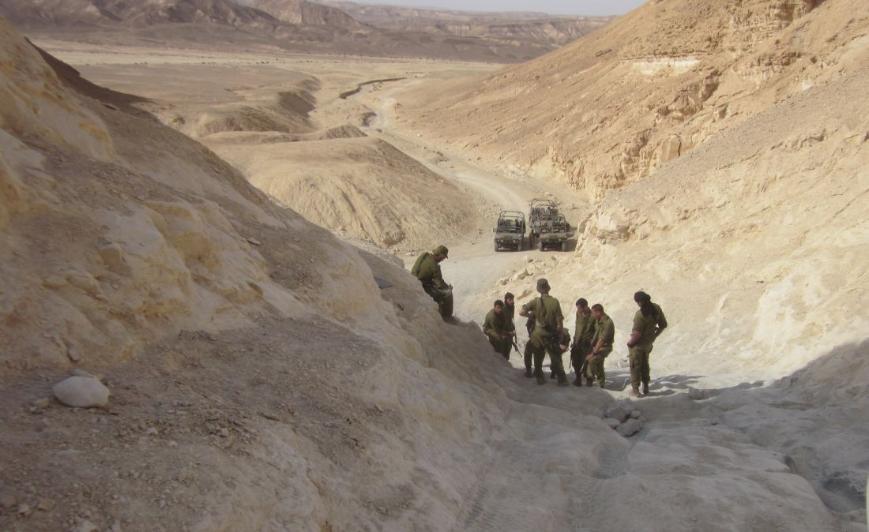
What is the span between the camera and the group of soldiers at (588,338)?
841cm

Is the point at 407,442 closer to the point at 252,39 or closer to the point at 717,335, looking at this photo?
the point at 717,335

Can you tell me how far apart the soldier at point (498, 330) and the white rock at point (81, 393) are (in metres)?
6.25

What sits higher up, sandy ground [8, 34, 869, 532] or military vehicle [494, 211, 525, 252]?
sandy ground [8, 34, 869, 532]

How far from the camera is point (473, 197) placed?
88.6 feet

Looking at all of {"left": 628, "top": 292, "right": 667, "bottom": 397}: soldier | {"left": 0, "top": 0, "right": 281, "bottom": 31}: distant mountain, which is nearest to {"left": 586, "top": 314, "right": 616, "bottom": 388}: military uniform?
{"left": 628, "top": 292, "right": 667, "bottom": 397}: soldier

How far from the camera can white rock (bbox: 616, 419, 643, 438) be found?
725cm

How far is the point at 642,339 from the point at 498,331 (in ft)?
6.80

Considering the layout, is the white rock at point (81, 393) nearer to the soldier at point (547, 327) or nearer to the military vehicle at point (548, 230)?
the soldier at point (547, 327)

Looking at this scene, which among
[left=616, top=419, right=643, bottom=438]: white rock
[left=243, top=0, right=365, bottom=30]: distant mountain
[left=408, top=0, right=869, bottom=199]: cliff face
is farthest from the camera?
[left=243, top=0, right=365, bottom=30]: distant mountain

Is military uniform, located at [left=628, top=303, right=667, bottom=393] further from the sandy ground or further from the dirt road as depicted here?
the dirt road

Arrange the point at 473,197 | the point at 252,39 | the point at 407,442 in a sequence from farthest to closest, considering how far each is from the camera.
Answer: the point at 252,39, the point at 473,197, the point at 407,442

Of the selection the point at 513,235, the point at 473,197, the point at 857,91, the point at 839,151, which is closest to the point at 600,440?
the point at 839,151

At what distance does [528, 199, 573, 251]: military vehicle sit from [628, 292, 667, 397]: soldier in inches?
456

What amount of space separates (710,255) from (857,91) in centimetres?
414
